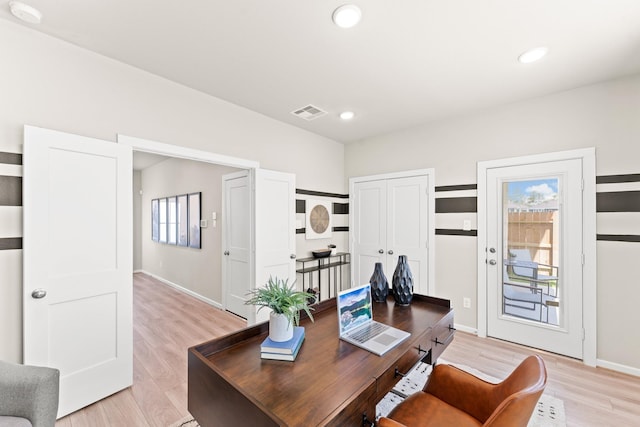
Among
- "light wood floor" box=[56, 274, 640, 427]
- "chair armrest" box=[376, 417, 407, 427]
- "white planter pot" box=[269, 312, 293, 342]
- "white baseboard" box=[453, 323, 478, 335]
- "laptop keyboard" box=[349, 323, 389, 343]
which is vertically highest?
"white planter pot" box=[269, 312, 293, 342]

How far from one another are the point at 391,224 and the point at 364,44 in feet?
8.29

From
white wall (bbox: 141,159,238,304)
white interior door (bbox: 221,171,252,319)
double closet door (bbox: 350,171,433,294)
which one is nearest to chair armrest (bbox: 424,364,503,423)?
double closet door (bbox: 350,171,433,294)

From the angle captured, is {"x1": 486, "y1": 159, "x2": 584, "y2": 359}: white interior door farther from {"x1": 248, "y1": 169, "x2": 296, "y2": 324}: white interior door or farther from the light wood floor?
{"x1": 248, "y1": 169, "x2": 296, "y2": 324}: white interior door

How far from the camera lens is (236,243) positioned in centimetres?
398

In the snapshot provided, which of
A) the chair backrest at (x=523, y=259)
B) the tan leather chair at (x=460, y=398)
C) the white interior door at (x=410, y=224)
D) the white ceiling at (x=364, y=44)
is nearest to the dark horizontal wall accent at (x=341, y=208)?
the white interior door at (x=410, y=224)

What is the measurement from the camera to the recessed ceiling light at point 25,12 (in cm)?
170

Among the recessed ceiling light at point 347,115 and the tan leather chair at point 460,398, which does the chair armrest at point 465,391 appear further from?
the recessed ceiling light at point 347,115

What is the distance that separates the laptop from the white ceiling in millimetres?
1748

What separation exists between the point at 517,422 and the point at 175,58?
299 cm

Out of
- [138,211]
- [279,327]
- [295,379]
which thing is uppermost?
[138,211]

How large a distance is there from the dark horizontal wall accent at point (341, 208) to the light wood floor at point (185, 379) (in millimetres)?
2155

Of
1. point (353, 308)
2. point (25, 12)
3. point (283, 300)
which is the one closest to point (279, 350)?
point (283, 300)

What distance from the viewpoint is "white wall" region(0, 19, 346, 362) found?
186 cm

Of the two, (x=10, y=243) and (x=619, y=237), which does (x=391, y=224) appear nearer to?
(x=619, y=237)
